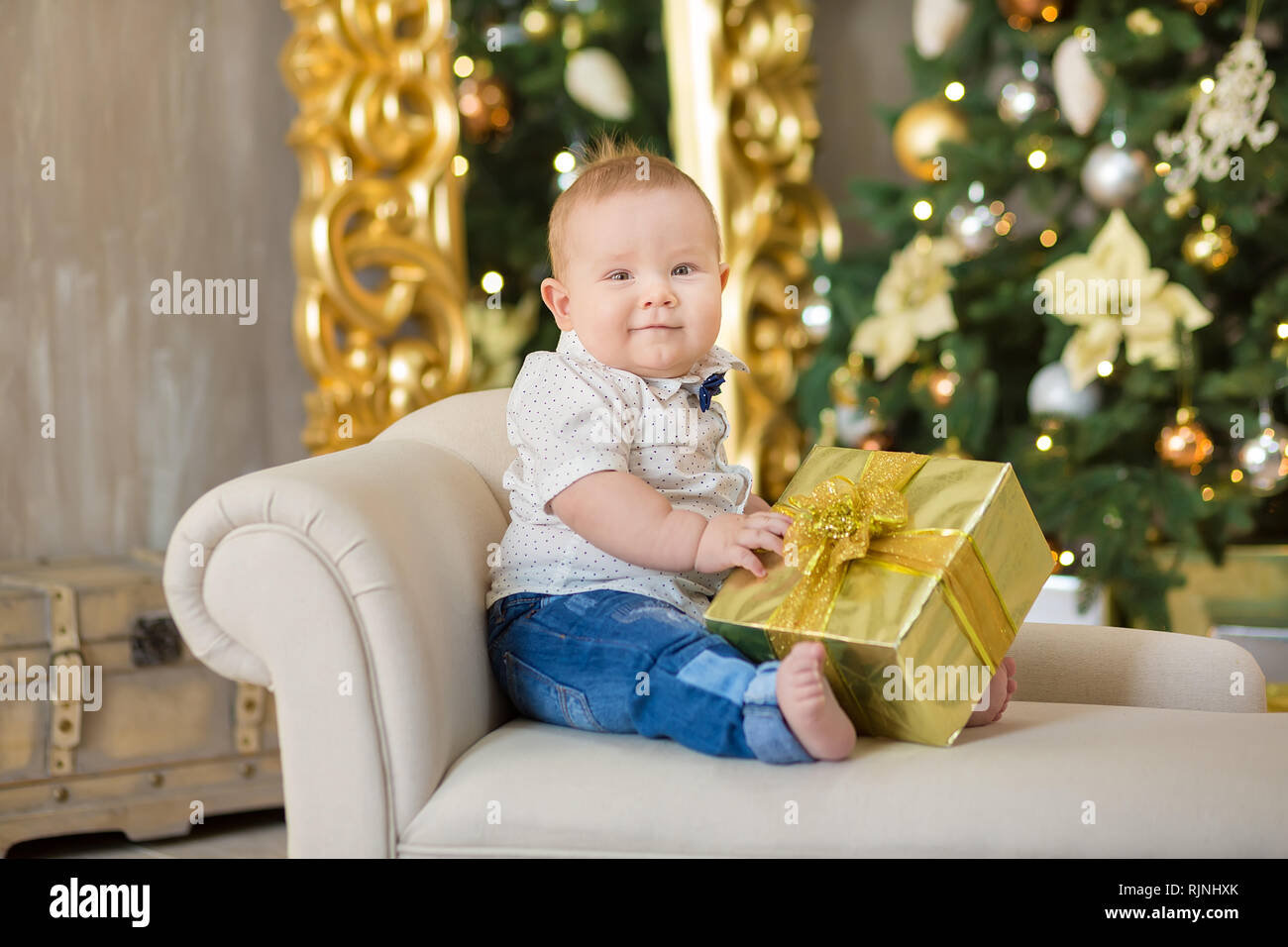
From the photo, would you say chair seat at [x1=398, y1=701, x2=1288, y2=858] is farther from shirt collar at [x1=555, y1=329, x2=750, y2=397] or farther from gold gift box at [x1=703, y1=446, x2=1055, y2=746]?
shirt collar at [x1=555, y1=329, x2=750, y2=397]

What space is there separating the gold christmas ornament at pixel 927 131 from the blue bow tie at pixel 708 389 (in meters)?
1.32

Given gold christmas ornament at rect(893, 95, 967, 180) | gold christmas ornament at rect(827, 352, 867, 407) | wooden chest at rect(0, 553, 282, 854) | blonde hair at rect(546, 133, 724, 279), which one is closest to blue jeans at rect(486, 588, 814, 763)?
blonde hair at rect(546, 133, 724, 279)

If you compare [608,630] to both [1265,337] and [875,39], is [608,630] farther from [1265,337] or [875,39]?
[875,39]

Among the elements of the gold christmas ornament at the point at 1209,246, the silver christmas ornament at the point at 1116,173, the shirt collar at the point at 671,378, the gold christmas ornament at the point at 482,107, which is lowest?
the shirt collar at the point at 671,378

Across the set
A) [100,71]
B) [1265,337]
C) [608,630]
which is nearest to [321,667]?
[608,630]

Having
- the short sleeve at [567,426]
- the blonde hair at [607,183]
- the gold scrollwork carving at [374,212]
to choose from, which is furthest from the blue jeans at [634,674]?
the gold scrollwork carving at [374,212]

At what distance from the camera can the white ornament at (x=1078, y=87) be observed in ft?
7.70

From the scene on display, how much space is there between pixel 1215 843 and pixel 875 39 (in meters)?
2.86

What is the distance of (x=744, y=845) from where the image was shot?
1055 millimetres

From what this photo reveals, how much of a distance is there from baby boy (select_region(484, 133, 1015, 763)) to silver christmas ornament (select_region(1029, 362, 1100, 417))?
1.10 m

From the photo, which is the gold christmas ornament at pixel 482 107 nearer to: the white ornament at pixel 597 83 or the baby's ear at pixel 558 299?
the white ornament at pixel 597 83

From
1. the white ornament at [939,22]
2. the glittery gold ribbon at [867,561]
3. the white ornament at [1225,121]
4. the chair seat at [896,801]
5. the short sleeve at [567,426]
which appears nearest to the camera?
the chair seat at [896,801]

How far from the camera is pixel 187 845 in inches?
83.3

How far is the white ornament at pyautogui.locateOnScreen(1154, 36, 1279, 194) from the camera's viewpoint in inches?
87.7
